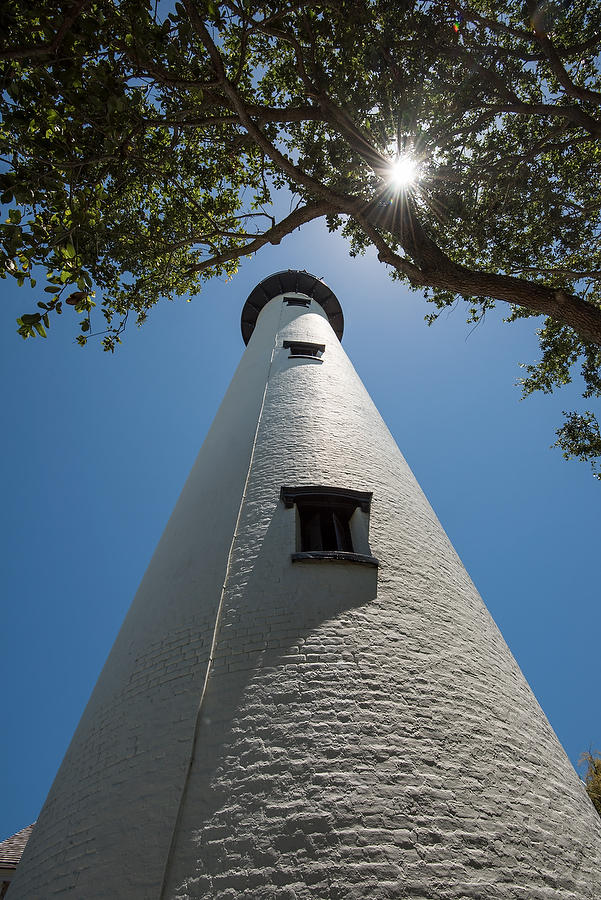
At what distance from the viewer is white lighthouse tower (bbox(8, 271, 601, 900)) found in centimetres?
300

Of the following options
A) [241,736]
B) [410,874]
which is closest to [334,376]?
[241,736]

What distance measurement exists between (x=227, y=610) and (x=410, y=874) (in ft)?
7.77

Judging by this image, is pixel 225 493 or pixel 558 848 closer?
pixel 558 848

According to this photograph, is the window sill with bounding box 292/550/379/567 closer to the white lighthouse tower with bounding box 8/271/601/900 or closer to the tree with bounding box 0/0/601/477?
the white lighthouse tower with bounding box 8/271/601/900

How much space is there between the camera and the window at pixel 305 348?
36.1 feet

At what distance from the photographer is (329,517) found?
5965 millimetres

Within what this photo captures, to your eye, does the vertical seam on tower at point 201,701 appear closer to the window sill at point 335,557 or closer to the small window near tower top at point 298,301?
the window sill at point 335,557

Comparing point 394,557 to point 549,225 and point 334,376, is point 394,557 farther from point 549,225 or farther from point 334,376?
point 549,225

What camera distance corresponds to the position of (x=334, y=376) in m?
9.66

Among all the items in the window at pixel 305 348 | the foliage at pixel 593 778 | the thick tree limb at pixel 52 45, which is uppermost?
the window at pixel 305 348

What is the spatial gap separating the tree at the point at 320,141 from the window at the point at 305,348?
225 cm

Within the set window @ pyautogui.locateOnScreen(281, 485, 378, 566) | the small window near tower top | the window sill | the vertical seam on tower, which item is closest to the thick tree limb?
the vertical seam on tower

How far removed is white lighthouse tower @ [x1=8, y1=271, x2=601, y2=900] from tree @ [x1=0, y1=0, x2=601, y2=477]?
3157 millimetres

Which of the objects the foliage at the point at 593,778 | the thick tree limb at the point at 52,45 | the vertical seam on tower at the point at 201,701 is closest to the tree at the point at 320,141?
the thick tree limb at the point at 52,45
